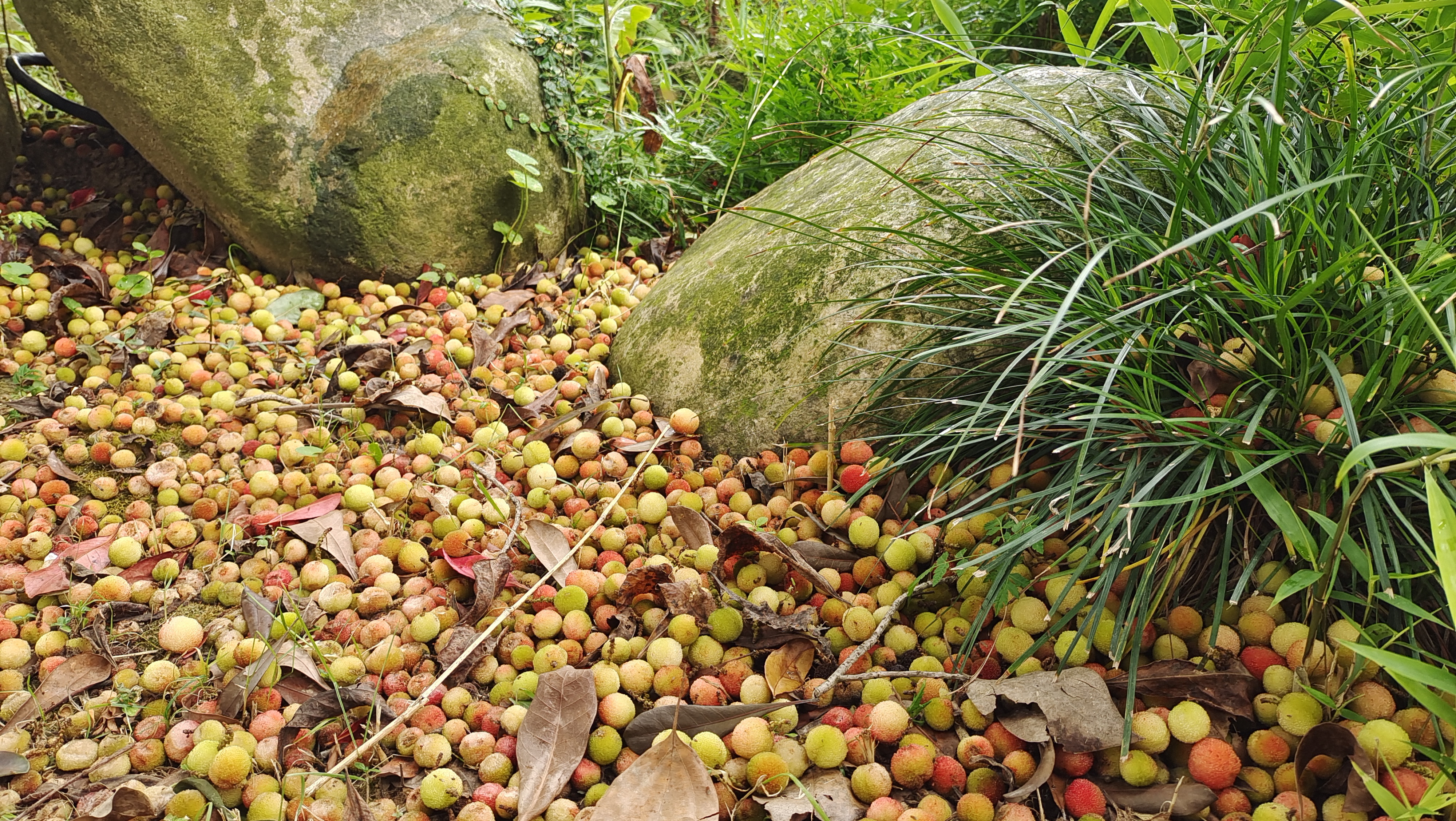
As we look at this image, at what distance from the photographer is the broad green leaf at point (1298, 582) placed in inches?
52.3

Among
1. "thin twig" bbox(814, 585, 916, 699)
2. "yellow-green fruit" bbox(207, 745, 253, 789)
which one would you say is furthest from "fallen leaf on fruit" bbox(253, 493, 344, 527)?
"thin twig" bbox(814, 585, 916, 699)

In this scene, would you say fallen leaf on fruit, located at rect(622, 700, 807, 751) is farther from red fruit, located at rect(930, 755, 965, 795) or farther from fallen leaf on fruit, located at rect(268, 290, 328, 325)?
fallen leaf on fruit, located at rect(268, 290, 328, 325)

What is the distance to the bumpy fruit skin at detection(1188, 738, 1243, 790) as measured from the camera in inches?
54.6

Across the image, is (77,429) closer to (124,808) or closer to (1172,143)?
(124,808)

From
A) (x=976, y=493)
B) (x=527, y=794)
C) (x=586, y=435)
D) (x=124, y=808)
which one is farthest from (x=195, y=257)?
(x=976, y=493)

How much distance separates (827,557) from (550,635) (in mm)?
604

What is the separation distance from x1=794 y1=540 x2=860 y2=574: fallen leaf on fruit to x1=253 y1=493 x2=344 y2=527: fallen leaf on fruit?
3.83 ft

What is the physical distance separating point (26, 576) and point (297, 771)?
951mm

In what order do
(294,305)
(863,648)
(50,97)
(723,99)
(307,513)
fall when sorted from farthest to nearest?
(723,99), (50,97), (294,305), (307,513), (863,648)

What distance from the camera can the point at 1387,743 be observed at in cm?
131

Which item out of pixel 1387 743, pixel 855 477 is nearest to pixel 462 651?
pixel 855 477

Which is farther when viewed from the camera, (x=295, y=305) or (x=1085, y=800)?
(x=295, y=305)

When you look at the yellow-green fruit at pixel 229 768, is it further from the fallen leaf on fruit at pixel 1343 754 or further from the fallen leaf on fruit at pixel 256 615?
the fallen leaf on fruit at pixel 1343 754

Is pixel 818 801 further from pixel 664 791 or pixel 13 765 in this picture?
pixel 13 765
